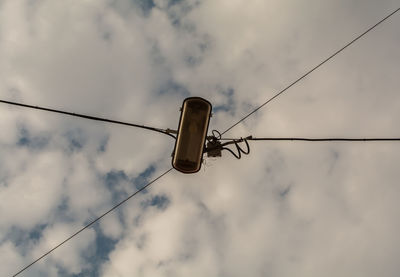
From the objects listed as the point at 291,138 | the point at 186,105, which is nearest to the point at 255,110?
the point at 291,138

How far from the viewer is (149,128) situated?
4172mm

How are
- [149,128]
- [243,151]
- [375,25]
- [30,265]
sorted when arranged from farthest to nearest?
[375,25] → [30,265] → [243,151] → [149,128]

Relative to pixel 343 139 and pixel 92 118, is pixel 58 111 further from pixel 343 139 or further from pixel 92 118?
pixel 343 139

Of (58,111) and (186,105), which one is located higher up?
(186,105)

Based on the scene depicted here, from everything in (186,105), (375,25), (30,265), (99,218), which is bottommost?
(30,265)

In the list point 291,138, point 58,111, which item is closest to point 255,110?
point 291,138

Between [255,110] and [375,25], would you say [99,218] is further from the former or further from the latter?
[375,25]

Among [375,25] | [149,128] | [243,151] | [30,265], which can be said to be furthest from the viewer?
[375,25]

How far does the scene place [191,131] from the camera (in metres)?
3.76

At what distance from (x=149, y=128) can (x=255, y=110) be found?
2.25m

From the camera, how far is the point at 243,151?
447cm

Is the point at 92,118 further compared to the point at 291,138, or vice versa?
the point at 291,138

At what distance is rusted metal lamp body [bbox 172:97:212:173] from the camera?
375 centimetres

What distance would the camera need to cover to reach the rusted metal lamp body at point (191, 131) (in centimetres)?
375
